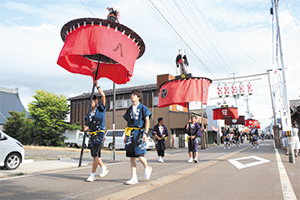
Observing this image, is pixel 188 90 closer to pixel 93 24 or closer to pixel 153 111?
pixel 93 24

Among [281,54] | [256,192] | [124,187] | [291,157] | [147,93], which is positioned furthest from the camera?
[147,93]

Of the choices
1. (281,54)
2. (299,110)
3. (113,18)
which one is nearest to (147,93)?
(299,110)

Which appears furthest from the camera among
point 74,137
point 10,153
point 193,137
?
point 74,137

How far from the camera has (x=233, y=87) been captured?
26.1 m

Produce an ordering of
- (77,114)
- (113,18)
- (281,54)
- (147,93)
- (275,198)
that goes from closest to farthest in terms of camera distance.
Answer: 1. (275,198)
2. (113,18)
3. (281,54)
4. (147,93)
5. (77,114)

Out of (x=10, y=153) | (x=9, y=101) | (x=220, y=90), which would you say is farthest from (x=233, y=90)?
(x=9, y=101)

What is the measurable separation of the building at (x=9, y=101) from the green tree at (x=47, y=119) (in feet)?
51.7

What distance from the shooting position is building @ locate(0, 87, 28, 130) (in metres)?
39.4

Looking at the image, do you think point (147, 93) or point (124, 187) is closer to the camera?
point (124, 187)

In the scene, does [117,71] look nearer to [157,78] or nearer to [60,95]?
[157,78]

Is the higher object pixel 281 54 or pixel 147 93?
pixel 147 93

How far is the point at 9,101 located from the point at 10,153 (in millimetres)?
41697

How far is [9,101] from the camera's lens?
42.4 m

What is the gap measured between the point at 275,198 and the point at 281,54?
7317mm
